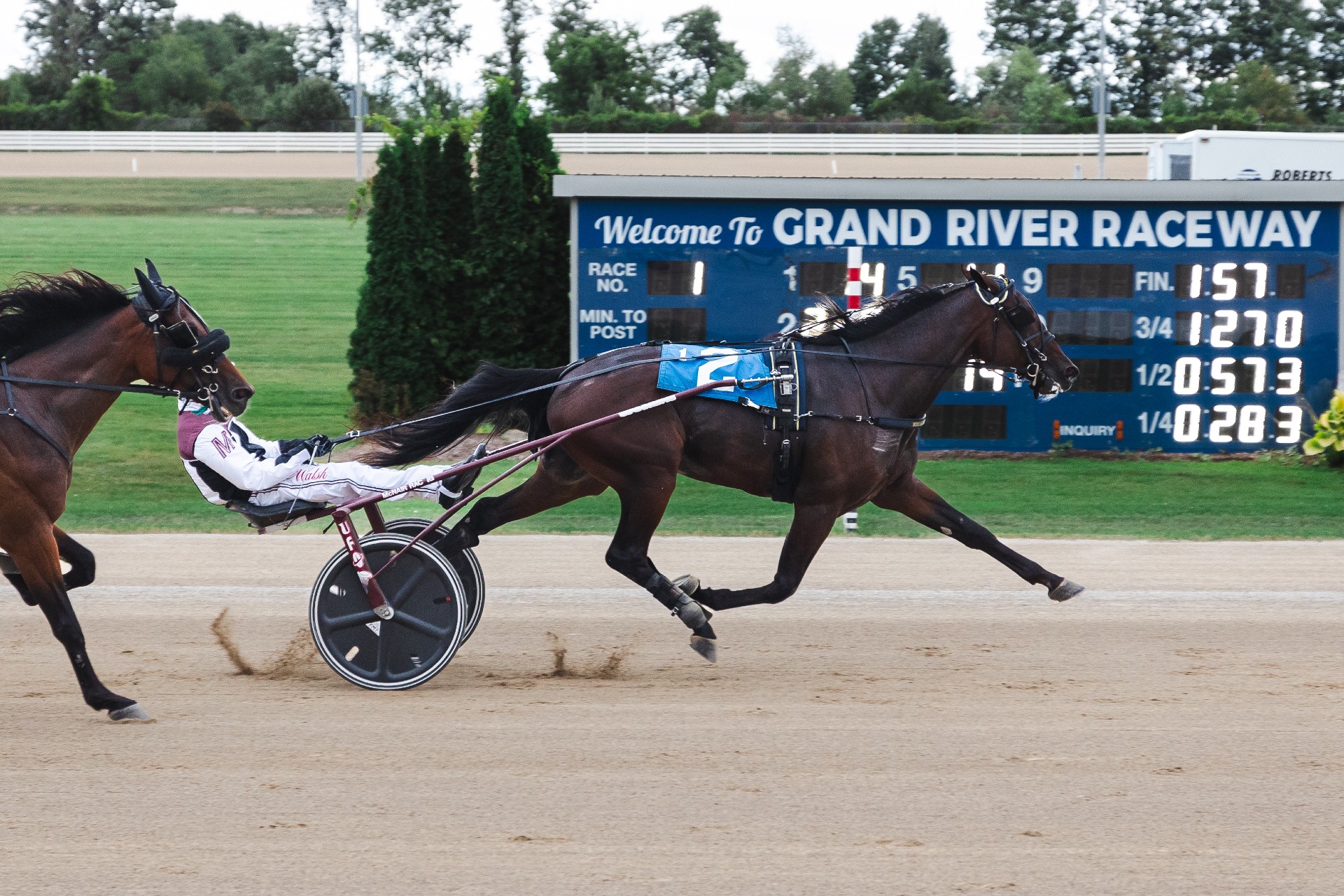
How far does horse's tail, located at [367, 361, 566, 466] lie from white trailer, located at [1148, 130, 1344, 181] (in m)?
11.0

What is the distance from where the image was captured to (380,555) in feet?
17.5

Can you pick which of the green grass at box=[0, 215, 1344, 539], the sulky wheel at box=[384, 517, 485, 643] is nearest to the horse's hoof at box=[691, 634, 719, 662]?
the sulky wheel at box=[384, 517, 485, 643]

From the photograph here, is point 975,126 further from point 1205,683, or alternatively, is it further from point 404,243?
point 1205,683

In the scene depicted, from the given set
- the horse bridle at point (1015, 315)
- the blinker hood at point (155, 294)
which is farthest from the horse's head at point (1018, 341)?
the blinker hood at point (155, 294)

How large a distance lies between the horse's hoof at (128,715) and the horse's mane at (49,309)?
4.21 ft

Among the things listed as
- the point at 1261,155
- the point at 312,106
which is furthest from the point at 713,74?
the point at 1261,155

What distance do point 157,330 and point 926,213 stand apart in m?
8.03

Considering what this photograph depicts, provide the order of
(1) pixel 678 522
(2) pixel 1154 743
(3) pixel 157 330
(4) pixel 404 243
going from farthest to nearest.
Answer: (4) pixel 404 243 → (1) pixel 678 522 → (3) pixel 157 330 → (2) pixel 1154 743

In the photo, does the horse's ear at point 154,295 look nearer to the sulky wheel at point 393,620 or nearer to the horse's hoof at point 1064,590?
the sulky wheel at point 393,620

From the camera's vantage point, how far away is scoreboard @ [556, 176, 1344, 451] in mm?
11562

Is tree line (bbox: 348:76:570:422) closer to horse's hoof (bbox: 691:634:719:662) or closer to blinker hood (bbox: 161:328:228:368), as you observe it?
horse's hoof (bbox: 691:634:719:662)

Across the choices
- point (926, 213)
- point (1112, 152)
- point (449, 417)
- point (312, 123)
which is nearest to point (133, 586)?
point (449, 417)

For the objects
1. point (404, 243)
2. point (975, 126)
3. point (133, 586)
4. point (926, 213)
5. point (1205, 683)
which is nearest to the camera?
point (1205, 683)

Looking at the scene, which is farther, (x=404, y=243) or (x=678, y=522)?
(x=404, y=243)
